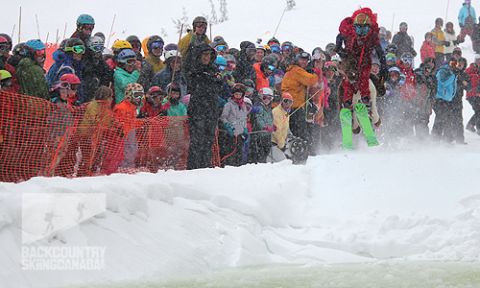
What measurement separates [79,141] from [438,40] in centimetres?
1404

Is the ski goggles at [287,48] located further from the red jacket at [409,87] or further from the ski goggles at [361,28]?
the ski goggles at [361,28]

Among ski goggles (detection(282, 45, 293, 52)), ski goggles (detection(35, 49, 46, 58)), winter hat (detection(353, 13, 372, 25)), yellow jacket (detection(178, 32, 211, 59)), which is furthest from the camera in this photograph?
ski goggles (detection(282, 45, 293, 52))

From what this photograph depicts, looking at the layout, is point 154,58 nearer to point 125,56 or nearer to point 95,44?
point 125,56

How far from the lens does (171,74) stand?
10.9m

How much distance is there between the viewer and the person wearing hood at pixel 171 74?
10797 mm

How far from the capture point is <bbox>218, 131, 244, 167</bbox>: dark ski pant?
36.0 feet

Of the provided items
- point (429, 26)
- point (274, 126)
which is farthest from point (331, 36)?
point (274, 126)

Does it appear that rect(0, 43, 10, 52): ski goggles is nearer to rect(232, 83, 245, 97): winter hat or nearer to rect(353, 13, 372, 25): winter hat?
rect(232, 83, 245, 97): winter hat

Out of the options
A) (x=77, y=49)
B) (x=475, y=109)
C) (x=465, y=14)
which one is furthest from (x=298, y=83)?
(x=465, y=14)

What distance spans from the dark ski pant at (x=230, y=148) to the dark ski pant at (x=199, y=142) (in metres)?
0.68

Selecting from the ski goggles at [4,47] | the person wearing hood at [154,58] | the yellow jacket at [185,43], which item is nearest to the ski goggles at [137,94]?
→ the person wearing hood at [154,58]

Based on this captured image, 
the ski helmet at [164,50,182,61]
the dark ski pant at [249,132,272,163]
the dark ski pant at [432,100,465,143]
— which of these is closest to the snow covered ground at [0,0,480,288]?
the dark ski pant at [249,132,272,163]

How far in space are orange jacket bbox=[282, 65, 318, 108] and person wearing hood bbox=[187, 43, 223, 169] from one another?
2566 millimetres

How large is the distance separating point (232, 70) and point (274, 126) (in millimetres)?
1218
